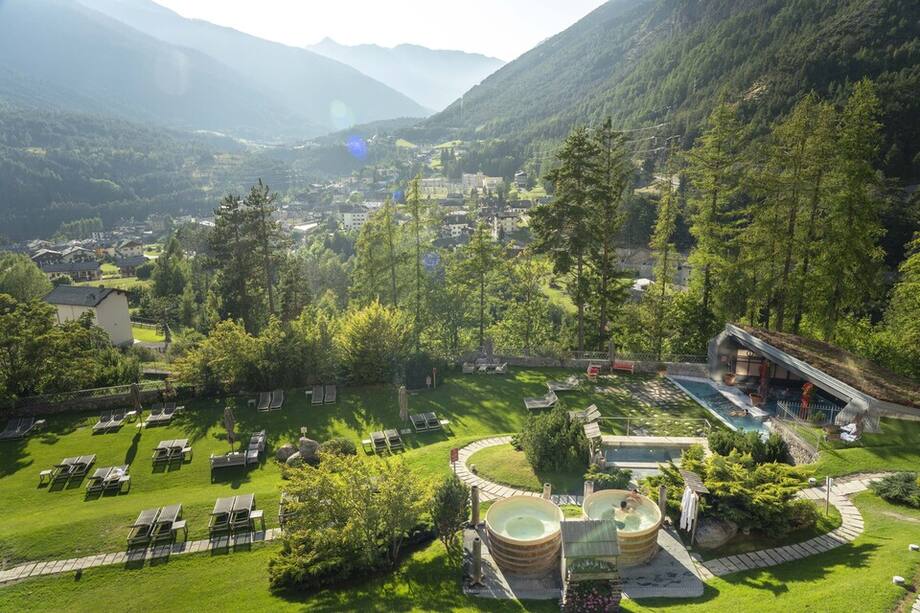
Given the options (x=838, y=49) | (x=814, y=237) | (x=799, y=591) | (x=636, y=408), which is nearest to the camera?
(x=799, y=591)

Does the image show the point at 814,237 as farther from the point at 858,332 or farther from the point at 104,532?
the point at 104,532

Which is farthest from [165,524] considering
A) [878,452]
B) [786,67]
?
[786,67]

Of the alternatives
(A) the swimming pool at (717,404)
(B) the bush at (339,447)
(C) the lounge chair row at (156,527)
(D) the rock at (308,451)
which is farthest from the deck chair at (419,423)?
(A) the swimming pool at (717,404)

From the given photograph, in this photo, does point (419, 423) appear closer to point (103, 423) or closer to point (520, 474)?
point (520, 474)

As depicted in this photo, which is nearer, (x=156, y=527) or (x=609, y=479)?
(x=156, y=527)

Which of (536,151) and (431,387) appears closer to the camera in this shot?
(431,387)

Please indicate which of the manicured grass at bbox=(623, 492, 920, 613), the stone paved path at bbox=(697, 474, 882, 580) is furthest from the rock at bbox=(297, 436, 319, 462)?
the stone paved path at bbox=(697, 474, 882, 580)

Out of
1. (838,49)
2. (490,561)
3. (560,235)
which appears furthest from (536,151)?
(490,561)
